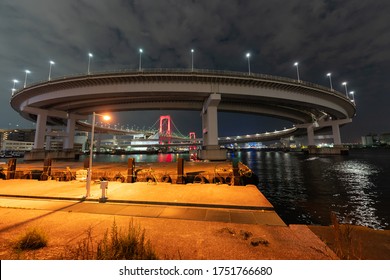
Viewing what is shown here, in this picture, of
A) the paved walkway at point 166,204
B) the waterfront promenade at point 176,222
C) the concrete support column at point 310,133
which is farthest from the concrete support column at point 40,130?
the concrete support column at point 310,133

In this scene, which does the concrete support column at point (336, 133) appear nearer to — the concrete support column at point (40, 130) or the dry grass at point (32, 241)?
the dry grass at point (32, 241)

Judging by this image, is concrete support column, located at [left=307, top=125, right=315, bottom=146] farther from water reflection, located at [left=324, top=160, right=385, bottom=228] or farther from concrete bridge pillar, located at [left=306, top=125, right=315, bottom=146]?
water reflection, located at [left=324, top=160, right=385, bottom=228]

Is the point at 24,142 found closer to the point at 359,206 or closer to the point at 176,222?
the point at 176,222

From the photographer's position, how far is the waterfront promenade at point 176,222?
13.8 ft

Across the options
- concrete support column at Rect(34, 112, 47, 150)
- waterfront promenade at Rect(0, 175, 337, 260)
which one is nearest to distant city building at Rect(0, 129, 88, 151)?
concrete support column at Rect(34, 112, 47, 150)

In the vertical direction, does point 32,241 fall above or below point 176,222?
above

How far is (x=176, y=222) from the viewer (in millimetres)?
5988

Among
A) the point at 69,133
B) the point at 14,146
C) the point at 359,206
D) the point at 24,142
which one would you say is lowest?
the point at 359,206

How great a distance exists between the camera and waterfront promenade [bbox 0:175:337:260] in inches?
166

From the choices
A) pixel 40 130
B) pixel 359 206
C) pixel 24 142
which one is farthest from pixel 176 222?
pixel 24 142

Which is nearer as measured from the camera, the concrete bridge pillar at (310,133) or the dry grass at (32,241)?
the dry grass at (32,241)

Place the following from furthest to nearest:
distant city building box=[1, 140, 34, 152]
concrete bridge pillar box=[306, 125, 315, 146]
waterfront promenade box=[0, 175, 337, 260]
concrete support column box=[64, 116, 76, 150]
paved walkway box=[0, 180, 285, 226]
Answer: distant city building box=[1, 140, 34, 152] < concrete bridge pillar box=[306, 125, 315, 146] < concrete support column box=[64, 116, 76, 150] < paved walkway box=[0, 180, 285, 226] < waterfront promenade box=[0, 175, 337, 260]

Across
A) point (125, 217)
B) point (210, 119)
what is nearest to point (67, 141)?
point (210, 119)
